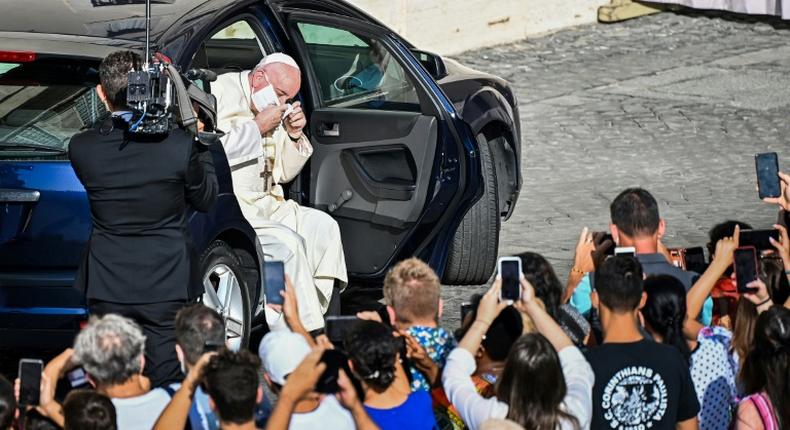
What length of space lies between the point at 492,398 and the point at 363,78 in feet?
12.6

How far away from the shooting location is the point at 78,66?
6.95m

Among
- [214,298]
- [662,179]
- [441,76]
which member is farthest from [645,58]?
[214,298]

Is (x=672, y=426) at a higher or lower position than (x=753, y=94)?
lower

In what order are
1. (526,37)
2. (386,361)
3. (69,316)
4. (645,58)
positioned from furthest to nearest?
(526,37), (645,58), (69,316), (386,361)

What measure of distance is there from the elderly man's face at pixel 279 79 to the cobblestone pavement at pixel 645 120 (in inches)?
62.7

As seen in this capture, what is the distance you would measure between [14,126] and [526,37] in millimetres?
11356

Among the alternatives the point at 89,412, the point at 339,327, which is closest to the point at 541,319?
the point at 339,327

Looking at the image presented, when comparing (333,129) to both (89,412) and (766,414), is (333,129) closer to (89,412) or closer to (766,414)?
(766,414)

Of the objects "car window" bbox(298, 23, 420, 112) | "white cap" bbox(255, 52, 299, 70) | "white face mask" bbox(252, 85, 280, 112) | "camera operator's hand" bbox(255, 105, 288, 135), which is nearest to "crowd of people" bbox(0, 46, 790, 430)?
"camera operator's hand" bbox(255, 105, 288, 135)

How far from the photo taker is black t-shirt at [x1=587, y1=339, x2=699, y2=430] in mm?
5207

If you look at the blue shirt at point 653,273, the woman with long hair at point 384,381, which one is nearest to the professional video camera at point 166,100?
the woman with long hair at point 384,381

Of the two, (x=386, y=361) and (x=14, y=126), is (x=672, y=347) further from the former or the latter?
(x=14, y=126)

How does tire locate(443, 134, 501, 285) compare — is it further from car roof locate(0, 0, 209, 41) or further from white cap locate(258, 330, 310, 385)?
white cap locate(258, 330, 310, 385)

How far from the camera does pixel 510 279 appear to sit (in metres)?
5.28
